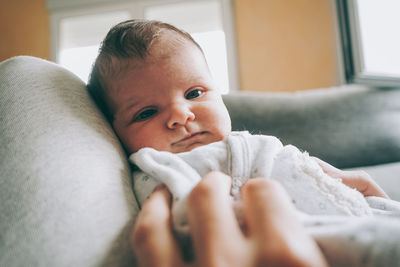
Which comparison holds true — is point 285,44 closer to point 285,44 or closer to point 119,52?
point 285,44

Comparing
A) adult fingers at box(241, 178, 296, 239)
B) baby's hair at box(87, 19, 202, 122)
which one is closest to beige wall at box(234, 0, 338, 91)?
baby's hair at box(87, 19, 202, 122)

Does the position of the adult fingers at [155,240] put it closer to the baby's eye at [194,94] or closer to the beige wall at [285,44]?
the baby's eye at [194,94]

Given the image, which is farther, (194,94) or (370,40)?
(370,40)

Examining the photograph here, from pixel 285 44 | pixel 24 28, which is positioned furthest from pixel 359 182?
pixel 24 28

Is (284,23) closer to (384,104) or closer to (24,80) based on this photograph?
(384,104)

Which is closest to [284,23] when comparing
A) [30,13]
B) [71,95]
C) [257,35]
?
[257,35]

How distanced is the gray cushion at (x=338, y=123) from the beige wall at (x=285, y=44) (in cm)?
213

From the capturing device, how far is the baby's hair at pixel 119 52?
61cm

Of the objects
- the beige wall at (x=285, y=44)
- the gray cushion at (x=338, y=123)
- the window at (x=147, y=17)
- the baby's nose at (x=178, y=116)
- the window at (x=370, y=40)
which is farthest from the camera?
the window at (x=147, y=17)

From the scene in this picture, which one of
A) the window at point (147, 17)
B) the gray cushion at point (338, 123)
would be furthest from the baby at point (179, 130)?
the window at point (147, 17)

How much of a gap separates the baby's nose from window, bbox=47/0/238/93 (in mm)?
2932

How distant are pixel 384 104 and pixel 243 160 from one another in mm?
1127

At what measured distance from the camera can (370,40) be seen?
214 centimetres

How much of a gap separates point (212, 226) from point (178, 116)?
29 centimetres
